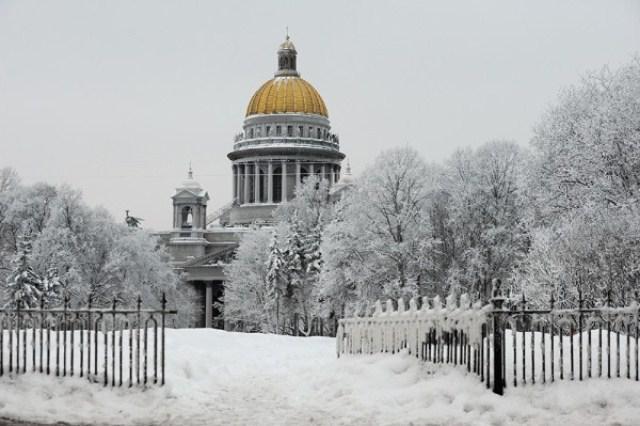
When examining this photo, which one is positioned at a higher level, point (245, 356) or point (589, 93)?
point (589, 93)

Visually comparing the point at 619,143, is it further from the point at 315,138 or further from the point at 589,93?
the point at 315,138

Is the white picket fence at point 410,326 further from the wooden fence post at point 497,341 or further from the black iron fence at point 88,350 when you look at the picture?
the black iron fence at point 88,350

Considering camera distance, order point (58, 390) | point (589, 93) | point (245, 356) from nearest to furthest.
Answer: point (58, 390) → point (245, 356) → point (589, 93)

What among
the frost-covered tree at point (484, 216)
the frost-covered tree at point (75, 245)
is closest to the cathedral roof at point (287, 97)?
the frost-covered tree at point (75, 245)

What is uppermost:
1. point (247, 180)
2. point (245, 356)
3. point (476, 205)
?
point (247, 180)

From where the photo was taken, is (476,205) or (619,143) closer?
(619,143)

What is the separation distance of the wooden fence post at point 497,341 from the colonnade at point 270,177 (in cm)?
11156

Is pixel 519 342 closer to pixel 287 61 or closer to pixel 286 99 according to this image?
pixel 286 99

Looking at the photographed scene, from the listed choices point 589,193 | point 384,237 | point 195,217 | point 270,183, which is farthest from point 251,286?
point 270,183

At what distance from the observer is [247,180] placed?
130500 mm

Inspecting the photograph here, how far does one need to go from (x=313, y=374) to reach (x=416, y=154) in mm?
38265

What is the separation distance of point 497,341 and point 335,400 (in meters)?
Result: 3.11

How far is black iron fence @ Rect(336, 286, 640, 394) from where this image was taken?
52.9ft

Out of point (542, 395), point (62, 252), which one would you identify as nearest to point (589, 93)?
point (542, 395)
